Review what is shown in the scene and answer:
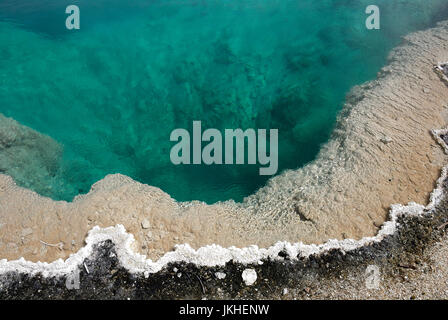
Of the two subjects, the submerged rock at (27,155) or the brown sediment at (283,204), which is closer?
the brown sediment at (283,204)

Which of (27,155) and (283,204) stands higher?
(283,204)

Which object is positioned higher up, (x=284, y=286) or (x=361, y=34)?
(x=361, y=34)

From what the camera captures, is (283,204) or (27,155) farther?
(27,155)

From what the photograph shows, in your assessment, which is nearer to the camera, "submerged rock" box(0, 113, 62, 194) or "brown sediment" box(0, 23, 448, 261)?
"brown sediment" box(0, 23, 448, 261)

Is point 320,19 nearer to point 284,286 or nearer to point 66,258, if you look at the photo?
point 284,286

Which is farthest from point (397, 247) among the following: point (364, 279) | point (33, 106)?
point (33, 106)
